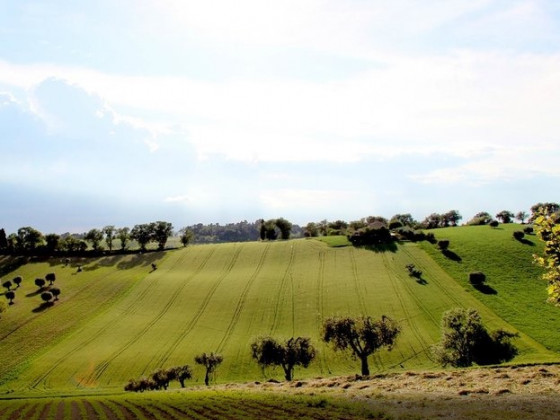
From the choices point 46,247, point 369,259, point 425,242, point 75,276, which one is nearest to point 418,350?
point 369,259

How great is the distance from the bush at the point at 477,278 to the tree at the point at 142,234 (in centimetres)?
12588

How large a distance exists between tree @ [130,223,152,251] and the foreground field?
14144 centimetres

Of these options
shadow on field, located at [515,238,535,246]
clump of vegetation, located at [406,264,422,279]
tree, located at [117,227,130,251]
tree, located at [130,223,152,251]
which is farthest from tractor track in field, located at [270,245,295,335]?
tree, located at [117,227,130,251]

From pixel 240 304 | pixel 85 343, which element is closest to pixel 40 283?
pixel 85 343

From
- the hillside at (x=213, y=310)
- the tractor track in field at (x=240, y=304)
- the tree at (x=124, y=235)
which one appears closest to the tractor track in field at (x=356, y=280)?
the hillside at (x=213, y=310)

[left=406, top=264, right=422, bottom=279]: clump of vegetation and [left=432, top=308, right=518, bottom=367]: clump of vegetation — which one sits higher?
[left=406, top=264, right=422, bottom=279]: clump of vegetation

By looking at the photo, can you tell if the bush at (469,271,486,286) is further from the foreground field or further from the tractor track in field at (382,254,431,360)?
the foreground field

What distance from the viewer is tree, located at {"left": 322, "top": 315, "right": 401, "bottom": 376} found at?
6606 cm

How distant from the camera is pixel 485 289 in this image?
109125 mm

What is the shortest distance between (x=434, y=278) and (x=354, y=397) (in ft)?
286

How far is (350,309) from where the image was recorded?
101312 millimetres

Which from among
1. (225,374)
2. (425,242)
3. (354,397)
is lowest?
(225,374)

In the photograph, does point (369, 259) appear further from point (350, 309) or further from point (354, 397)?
point (354, 397)

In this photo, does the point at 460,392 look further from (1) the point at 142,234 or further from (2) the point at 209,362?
(1) the point at 142,234
